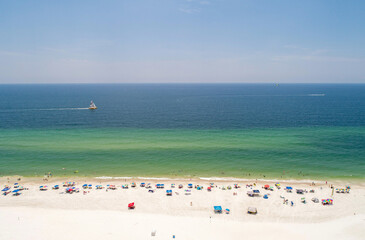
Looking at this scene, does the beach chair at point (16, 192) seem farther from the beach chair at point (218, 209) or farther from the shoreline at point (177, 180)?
the beach chair at point (218, 209)

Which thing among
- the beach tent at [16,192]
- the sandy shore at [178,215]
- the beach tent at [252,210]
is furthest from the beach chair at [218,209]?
the beach tent at [16,192]

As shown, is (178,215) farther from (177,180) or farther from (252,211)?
(177,180)

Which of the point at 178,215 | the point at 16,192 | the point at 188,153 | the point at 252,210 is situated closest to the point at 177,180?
the point at 178,215

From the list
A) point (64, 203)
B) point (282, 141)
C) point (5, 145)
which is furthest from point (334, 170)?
point (5, 145)

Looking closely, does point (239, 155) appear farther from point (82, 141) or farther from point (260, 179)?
point (82, 141)

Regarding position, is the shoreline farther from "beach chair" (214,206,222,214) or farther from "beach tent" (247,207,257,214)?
"beach tent" (247,207,257,214)

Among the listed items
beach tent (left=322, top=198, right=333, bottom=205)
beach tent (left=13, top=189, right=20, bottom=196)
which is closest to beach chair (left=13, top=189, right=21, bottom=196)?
beach tent (left=13, top=189, right=20, bottom=196)
